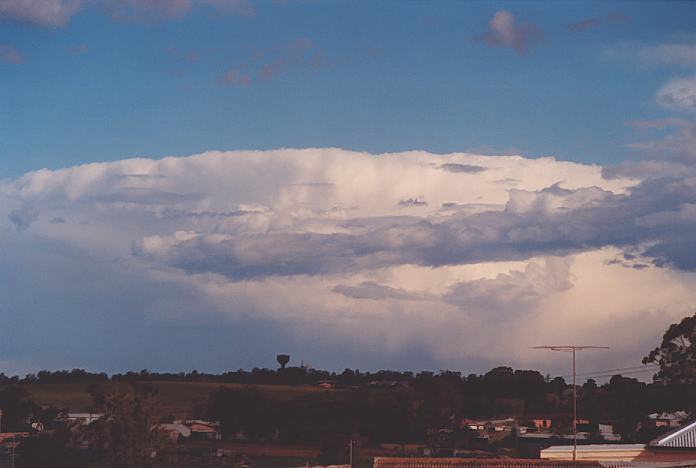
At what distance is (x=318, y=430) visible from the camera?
91.8 m

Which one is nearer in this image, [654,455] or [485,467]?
[485,467]

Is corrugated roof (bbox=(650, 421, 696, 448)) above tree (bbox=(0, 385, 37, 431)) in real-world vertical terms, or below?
below

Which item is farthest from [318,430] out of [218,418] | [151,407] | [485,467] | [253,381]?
[485,467]

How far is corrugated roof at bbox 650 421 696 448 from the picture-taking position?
5275 cm

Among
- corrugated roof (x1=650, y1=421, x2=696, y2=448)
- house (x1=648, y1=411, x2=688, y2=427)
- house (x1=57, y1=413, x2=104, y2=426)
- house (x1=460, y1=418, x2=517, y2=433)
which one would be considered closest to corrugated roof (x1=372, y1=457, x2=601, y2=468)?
corrugated roof (x1=650, y1=421, x2=696, y2=448)

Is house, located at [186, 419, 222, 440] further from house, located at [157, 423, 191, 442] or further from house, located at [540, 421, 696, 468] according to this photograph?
house, located at [540, 421, 696, 468]

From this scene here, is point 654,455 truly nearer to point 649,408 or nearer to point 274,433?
point 649,408

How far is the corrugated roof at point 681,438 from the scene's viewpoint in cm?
5275

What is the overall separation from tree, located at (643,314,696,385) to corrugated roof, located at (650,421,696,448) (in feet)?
96.3

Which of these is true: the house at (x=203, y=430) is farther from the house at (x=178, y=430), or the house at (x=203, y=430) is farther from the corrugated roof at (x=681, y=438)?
the corrugated roof at (x=681, y=438)

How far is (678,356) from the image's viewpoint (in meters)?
83.2

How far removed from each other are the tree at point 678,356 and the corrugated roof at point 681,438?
2937cm

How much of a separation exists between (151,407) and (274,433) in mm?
22801

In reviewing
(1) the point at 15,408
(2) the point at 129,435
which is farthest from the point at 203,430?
(2) the point at 129,435
